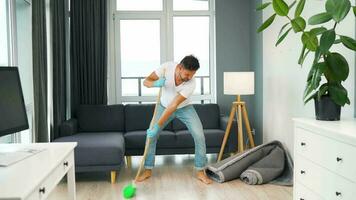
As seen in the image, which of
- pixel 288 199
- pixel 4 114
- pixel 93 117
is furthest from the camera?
pixel 93 117

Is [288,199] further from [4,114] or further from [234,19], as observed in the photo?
[234,19]

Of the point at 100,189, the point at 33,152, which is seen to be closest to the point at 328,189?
the point at 33,152

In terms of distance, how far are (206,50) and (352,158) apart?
4089 mm

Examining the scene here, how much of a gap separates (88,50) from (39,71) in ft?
4.90

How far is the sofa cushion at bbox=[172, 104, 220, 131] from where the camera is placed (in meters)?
5.26

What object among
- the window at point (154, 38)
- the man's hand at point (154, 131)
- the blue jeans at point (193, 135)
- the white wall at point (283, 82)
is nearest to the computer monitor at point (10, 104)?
the man's hand at point (154, 131)

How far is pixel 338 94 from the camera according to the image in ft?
8.63

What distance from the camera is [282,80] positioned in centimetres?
454

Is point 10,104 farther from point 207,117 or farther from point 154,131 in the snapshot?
point 207,117

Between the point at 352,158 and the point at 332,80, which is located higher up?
the point at 332,80

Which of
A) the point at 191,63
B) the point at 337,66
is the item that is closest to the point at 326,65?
the point at 337,66

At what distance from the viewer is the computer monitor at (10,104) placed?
2.04 meters

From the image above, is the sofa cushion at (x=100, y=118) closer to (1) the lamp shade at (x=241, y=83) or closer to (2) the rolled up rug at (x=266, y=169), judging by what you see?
(1) the lamp shade at (x=241, y=83)

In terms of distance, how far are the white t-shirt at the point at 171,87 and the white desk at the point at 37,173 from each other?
71.0 inches
